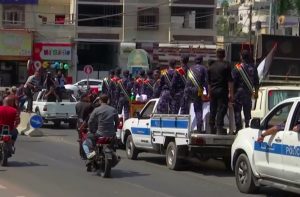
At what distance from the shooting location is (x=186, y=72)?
15797mm

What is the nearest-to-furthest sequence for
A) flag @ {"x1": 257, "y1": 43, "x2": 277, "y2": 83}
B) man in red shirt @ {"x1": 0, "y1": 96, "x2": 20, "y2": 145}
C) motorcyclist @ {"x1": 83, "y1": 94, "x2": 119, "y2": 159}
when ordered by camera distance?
motorcyclist @ {"x1": 83, "y1": 94, "x2": 119, "y2": 159}
man in red shirt @ {"x1": 0, "y1": 96, "x2": 20, "y2": 145}
flag @ {"x1": 257, "y1": 43, "x2": 277, "y2": 83}

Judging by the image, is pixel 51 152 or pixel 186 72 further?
pixel 51 152

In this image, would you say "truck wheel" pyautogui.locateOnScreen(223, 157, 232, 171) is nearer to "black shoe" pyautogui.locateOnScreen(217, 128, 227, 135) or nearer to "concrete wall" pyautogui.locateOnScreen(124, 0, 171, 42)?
"black shoe" pyautogui.locateOnScreen(217, 128, 227, 135)

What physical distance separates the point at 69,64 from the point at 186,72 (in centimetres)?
4265

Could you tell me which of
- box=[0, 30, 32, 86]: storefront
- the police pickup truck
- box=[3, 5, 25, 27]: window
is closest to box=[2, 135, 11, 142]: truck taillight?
the police pickup truck

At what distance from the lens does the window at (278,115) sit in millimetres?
10922

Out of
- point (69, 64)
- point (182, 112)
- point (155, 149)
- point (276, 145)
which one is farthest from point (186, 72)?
point (69, 64)

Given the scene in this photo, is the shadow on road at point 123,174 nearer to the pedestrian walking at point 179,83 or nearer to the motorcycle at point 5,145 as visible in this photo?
the pedestrian walking at point 179,83

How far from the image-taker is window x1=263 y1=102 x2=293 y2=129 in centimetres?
1092

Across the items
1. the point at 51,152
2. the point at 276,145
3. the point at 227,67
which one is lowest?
the point at 51,152

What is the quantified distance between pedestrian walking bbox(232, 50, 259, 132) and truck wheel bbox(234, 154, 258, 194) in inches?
87.5

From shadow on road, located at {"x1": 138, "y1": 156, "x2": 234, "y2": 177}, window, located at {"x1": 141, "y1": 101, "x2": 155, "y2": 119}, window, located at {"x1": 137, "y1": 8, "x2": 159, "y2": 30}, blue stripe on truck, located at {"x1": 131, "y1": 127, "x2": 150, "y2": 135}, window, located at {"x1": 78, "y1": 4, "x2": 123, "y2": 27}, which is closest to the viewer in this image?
shadow on road, located at {"x1": 138, "y1": 156, "x2": 234, "y2": 177}

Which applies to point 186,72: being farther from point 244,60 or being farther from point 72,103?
point 72,103

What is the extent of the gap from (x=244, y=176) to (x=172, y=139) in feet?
11.3
